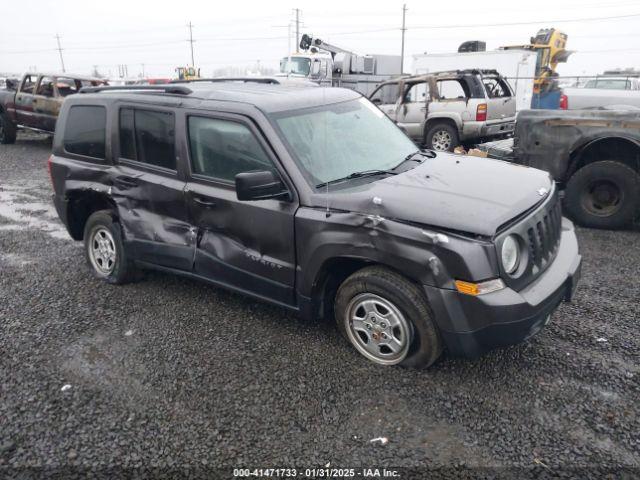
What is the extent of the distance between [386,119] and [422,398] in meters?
2.48

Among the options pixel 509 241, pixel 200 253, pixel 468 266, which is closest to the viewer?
pixel 468 266

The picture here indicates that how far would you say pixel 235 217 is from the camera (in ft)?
12.3

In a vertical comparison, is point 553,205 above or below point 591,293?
above

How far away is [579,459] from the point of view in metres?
2.62

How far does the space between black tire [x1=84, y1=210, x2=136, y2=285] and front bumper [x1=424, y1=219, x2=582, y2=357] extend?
9.98 ft

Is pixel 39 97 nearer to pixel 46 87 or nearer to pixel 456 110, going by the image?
pixel 46 87

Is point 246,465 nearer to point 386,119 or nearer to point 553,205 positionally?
point 553,205

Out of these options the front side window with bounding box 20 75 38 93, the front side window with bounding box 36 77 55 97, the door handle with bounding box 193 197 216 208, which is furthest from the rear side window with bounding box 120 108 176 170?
the front side window with bounding box 20 75 38 93

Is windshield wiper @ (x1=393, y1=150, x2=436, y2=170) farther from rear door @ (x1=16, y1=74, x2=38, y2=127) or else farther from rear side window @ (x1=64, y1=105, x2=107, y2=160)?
rear door @ (x1=16, y1=74, x2=38, y2=127)

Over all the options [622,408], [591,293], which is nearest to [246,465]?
[622,408]

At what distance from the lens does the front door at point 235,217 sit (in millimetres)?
3574

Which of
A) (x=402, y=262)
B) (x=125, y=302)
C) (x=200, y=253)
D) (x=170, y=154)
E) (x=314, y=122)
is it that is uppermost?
(x=314, y=122)

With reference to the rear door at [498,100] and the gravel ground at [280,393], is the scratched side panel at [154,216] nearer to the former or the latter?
the gravel ground at [280,393]

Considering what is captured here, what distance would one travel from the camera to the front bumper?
9.49 ft
